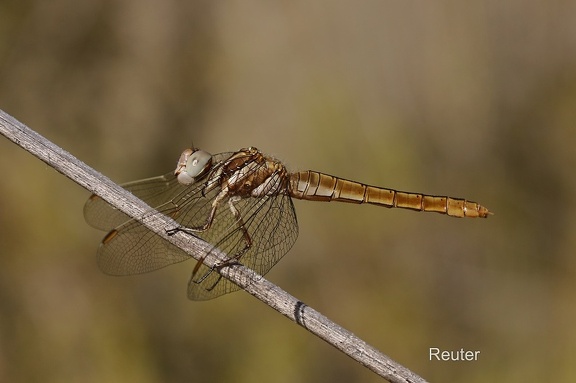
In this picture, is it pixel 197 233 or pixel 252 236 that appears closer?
pixel 197 233

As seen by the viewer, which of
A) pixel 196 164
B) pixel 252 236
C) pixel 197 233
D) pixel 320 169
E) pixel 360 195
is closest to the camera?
pixel 197 233

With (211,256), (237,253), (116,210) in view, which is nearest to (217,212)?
(237,253)

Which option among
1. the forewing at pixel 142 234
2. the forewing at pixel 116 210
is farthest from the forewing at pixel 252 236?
the forewing at pixel 116 210

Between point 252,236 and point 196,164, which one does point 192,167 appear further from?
point 252,236

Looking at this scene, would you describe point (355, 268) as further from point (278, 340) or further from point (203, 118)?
point (203, 118)

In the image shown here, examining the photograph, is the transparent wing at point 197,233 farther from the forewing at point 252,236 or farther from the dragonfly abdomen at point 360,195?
the dragonfly abdomen at point 360,195

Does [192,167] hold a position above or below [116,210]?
above

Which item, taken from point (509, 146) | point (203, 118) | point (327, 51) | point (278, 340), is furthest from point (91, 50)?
point (509, 146)
